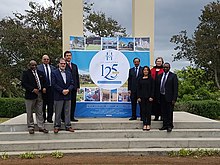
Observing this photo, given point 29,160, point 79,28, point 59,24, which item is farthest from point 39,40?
point 29,160

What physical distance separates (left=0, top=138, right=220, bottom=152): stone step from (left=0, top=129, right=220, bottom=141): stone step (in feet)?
0.55

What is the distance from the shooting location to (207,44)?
24125 mm

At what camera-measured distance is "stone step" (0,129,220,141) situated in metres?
6.83

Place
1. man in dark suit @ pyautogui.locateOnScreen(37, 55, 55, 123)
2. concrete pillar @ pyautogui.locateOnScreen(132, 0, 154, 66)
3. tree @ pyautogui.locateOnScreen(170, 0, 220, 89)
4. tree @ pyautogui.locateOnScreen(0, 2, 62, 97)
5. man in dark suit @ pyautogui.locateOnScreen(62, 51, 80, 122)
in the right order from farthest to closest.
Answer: tree @ pyautogui.locateOnScreen(170, 0, 220, 89)
tree @ pyautogui.locateOnScreen(0, 2, 62, 97)
concrete pillar @ pyautogui.locateOnScreen(132, 0, 154, 66)
man in dark suit @ pyautogui.locateOnScreen(62, 51, 80, 122)
man in dark suit @ pyautogui.locateOnScreen(37, 55, 55, 123)

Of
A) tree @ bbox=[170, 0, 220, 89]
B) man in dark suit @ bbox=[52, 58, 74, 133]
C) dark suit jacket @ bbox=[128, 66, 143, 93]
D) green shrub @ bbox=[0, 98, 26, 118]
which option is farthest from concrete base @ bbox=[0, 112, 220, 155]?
tree @ bbox=[170, 0, 220, 89]

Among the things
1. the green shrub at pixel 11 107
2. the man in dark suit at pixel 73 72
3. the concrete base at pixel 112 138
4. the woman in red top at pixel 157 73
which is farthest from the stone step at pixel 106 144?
the green shrub at pixel 11 107

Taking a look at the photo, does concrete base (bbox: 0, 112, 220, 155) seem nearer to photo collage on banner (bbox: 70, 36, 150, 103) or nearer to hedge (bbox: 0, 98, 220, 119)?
photo collage on banner (bbox: 70, 36, 150, 103)

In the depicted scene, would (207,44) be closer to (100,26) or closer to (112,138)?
(100,26)

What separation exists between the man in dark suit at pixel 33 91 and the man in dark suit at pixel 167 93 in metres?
2.71

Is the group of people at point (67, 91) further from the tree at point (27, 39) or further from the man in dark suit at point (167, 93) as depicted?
the tree at point (27, 39)

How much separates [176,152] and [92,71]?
3.24 meters

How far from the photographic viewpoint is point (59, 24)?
1794cm

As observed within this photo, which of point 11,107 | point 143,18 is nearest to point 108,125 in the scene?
point 143,18

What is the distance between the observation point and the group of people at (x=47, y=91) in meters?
6.72
